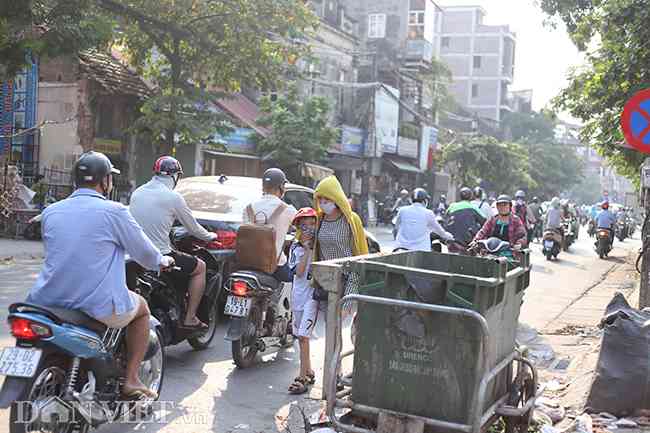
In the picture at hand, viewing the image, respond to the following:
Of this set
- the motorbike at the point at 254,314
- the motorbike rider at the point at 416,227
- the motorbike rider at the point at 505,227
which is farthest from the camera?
the motorbike rider at the point at 416,227

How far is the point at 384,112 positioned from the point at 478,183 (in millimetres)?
10575

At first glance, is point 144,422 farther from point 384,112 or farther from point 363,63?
point 363,63

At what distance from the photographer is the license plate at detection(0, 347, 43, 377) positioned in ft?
12.3

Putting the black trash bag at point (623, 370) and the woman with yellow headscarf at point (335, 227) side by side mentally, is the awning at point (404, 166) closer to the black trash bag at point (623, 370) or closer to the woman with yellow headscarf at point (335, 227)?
the woman with yellow headscarf at point (335, 227)

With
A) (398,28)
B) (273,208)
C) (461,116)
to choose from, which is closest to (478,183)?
(398,28)

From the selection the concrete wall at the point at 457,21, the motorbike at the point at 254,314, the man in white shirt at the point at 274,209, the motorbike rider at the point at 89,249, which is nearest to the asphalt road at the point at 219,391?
the motorbike at the point at 254,314

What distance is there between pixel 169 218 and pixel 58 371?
2.53 metres

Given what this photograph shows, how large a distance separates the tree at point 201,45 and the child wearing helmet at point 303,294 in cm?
1269

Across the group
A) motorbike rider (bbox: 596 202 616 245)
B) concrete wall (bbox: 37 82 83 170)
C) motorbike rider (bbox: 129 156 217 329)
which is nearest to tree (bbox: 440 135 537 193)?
motorbike rider (bbox: 596 202 616 245)

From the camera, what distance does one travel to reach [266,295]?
665 centimetres

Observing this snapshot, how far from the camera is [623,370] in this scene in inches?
213

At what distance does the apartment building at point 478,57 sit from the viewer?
76.0 metres

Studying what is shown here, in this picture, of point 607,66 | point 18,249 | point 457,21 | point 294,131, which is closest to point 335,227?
point 607,66

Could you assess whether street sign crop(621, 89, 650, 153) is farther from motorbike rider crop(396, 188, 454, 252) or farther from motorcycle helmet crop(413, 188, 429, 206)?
motorcycle helmet crop(413, 188, 429, 206)
